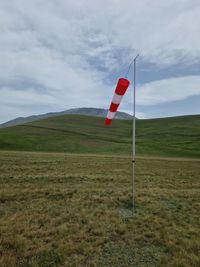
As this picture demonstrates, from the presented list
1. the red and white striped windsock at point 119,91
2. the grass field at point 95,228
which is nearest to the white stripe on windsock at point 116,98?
the red and white striped windsock at point 119,91

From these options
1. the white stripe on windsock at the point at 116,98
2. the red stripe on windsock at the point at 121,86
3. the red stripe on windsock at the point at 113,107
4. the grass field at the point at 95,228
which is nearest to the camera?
the grass field at the point at 95,228

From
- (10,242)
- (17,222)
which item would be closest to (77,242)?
(10,242)

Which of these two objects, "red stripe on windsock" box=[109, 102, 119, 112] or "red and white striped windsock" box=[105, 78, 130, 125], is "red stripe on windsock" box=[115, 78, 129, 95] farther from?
"red stripe on windsock" box=[109, 102, 119, 112]

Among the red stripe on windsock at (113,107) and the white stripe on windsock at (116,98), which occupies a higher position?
the white stripe on windsock at (116,98)

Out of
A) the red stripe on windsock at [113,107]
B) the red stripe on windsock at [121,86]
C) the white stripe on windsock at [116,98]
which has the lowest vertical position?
the red stripe on windsock at [113,107]

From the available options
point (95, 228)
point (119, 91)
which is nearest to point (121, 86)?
point (119, 91)

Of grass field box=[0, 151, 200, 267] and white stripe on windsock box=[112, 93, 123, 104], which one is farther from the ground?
white stripe on windsock box=[112, 93, 123, 104]

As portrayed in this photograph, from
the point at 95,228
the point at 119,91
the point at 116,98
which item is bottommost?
the point at 95,228

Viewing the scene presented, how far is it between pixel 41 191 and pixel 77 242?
233 inches

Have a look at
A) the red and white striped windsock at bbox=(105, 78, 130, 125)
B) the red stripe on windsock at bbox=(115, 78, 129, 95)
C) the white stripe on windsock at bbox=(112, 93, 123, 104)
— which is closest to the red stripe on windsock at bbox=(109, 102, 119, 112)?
the red and white striped windsock at bbox=(105, 78, 130, 125)

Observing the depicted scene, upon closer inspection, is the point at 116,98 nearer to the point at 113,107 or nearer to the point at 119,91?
the point at 119,91

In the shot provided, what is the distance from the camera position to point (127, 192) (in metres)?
12.0

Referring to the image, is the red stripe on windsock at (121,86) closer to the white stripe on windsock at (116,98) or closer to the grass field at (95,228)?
the white stripe on windsock at (116,98)

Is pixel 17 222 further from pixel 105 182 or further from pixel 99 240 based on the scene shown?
pixel 105 182
